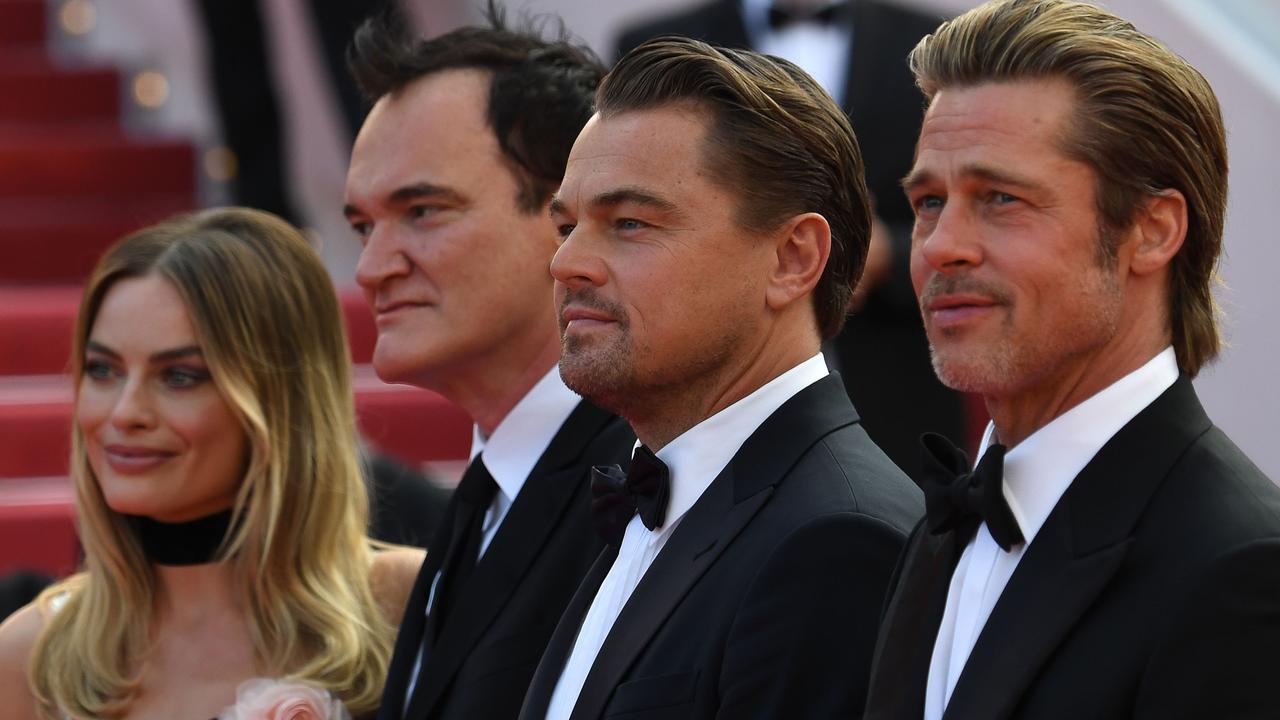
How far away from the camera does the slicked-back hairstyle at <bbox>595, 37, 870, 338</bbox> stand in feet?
7.32

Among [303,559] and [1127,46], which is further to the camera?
[303,559]

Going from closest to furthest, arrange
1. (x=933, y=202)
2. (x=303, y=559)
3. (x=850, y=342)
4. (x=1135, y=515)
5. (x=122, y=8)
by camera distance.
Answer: (x=1135, y=515) → (x=933, y=202) → (x=303, y=559) → (x=850, y=342) → (x=122, y=8)

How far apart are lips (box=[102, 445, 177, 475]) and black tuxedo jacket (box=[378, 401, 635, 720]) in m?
0.63

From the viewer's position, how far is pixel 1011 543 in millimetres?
1823

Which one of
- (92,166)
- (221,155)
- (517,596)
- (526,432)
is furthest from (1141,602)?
(92,166)

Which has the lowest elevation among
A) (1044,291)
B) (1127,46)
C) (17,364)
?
(17,364)

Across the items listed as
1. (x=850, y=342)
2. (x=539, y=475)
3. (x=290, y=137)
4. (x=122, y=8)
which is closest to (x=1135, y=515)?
(x=539, y=475)

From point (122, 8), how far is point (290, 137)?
6.41 feet

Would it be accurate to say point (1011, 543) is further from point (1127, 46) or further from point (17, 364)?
point (17, 364)

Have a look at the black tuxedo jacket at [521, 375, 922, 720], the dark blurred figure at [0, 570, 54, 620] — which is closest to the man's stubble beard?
the black tuxedo jacket at [521, 375, 922, 720]

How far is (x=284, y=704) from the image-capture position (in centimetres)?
289

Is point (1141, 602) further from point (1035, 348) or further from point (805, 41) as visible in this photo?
point (805, 41)

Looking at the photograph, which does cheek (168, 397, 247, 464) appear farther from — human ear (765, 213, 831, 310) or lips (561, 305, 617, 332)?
human ear (765, 213, 831, 310)

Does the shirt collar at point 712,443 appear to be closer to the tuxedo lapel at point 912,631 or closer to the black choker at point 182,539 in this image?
the tuxedo lapel at point 912,631
